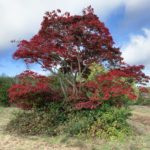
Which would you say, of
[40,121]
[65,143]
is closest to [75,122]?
[40,121]

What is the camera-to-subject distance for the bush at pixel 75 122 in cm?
1259

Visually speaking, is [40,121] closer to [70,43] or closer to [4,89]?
[70,43]

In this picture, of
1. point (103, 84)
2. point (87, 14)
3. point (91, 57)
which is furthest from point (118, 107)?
point (87, 14)

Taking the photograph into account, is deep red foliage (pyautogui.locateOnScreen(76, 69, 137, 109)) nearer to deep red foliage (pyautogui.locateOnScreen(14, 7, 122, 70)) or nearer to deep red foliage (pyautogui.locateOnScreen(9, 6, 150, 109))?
deep red foliage (pyautogui.locateOnScreen(9, 6, 150, 109))

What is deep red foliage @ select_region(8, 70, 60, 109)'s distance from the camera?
1337 centimetres

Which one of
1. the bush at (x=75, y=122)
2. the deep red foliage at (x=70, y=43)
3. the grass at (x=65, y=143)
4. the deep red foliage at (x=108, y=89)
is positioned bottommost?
the grass at (x=65, y=143)

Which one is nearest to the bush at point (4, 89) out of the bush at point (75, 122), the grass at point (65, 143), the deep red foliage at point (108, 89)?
the bush at point (75, 122)

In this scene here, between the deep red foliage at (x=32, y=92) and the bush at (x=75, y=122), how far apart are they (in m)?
0.28

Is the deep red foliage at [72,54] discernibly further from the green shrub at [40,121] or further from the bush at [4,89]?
the bush at [4,89]

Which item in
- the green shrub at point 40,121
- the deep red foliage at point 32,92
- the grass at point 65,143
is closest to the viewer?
the grass at point 65,143

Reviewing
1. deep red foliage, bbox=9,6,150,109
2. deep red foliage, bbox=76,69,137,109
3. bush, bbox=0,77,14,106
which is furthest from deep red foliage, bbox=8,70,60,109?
bush, bbox=0,77,14,106

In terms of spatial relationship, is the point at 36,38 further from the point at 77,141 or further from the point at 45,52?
the point at 77,141

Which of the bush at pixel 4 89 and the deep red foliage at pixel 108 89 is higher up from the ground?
the bush at pixel 4 89

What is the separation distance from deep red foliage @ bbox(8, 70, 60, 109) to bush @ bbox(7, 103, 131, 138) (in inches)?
11.0
